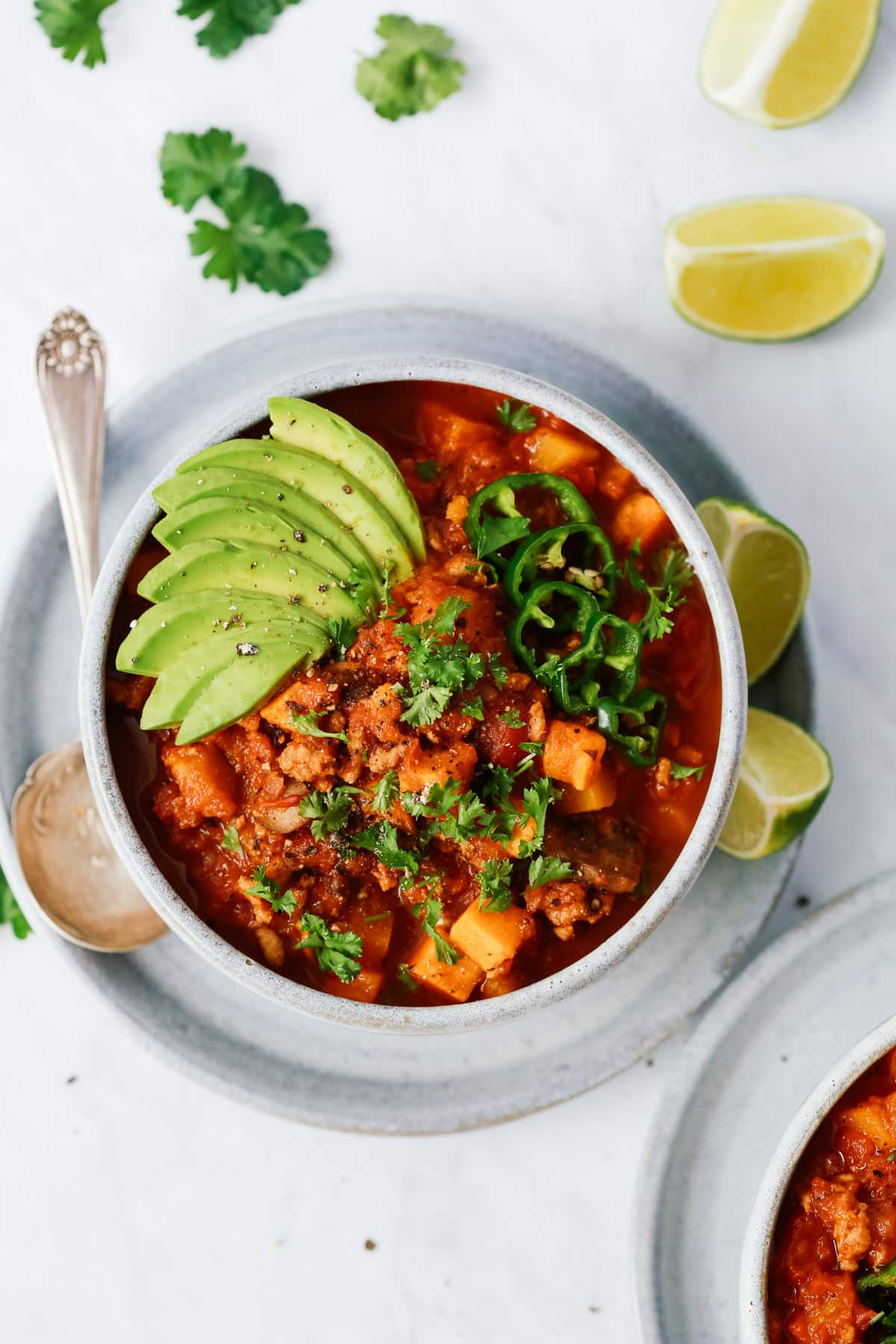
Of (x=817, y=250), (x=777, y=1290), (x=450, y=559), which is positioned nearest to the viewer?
(x=450, y=559)

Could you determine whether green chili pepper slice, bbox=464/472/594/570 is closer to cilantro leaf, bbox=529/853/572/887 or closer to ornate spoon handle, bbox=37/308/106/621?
cilantro leaf, bbox=529/853/572/887

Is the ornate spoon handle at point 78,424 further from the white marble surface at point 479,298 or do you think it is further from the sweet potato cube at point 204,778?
the sweet potato cube at point 204,778

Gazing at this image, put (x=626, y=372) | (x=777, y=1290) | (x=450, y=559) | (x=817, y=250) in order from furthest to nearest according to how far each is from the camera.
A: (x=817, y=250)
(x=626, y=372)
(x=777, y=1290)
(x=450, y=559)

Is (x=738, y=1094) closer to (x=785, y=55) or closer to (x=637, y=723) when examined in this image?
(x=637, y=723)

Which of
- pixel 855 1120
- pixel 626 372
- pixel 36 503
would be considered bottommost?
pixel 855 1120

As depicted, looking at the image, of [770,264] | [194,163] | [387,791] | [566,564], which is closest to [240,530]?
[387,791]

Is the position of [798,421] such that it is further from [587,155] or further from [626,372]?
[587,155]

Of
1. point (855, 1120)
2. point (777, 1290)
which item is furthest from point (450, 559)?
point (777, 1290)
